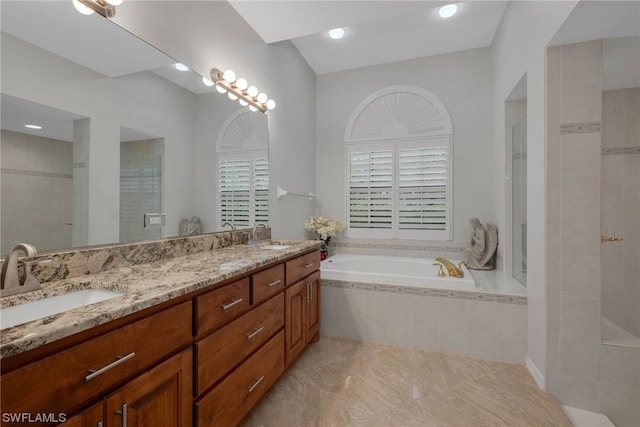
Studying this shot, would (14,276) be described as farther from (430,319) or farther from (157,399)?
(430,319)

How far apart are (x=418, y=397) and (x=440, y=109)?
9.42 ft

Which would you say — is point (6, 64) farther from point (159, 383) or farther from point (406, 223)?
point (406, 223)

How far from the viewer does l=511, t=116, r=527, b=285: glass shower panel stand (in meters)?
2.33

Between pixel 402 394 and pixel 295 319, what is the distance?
789 mm

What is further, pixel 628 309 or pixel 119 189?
pixel 628 309

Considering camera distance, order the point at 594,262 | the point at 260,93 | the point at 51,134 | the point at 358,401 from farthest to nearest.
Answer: the point at 260,93
the point at 358,401
the point at 594,262
the point at 51,134

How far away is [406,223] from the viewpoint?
333cm

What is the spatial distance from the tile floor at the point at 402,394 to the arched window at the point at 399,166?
155 cm

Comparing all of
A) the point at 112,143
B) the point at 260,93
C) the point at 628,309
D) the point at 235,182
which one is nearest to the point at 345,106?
the point at 260,93

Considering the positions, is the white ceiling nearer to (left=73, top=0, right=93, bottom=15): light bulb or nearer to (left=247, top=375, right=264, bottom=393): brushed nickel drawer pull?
(left=73, top=0, right=93, bottom=15): light bulb

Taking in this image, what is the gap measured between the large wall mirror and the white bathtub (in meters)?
1.39

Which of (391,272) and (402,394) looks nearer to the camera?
(402,394)

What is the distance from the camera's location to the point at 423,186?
10.7ft

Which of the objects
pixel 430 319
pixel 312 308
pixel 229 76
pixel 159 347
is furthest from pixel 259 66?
pixel 430 319
